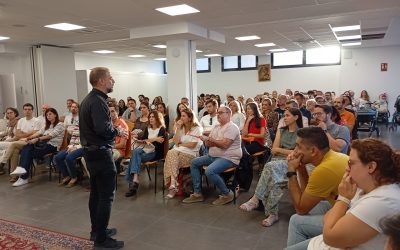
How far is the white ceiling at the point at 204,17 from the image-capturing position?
5082 mm

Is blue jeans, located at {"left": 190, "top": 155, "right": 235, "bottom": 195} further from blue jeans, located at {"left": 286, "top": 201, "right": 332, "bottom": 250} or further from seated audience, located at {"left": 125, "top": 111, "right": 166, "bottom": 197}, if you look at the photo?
blue jeans, located at {"left": 286, "top": 201, "right": 332, "bottom": 250}

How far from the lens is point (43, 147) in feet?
17.0

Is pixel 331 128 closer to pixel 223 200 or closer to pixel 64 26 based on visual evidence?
pixel 223 200

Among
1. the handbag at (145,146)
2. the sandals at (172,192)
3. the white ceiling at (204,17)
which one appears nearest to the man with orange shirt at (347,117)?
the white ceiling at (204,17)

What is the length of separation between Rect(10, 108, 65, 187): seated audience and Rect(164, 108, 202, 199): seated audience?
215cm

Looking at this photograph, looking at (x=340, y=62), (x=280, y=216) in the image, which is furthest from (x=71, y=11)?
(x=340, y=62)

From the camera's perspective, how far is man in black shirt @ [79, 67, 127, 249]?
2.66 m

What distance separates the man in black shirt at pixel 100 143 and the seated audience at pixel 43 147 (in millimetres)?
2710

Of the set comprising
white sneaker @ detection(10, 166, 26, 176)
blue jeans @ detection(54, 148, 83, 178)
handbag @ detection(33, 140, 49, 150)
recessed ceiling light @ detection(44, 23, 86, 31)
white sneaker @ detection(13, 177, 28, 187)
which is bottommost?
white sneaker @ detection(13, 177, 28, 187)

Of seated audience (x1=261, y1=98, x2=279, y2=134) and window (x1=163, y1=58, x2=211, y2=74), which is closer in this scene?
seated audience (x1=261, y1=98, x2=279, y2=134)

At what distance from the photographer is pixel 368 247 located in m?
1.36

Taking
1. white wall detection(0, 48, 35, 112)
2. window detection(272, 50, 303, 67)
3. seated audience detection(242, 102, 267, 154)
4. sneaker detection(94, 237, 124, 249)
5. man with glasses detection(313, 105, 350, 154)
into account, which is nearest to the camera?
sneaker detection(94, 237, 124, 249)

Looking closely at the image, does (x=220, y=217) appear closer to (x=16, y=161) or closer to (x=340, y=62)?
(x=16, y=161)

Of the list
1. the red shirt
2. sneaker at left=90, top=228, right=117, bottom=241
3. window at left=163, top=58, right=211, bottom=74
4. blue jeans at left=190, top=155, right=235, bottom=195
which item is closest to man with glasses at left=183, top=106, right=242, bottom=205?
blue jeans at left=190, top=155, right=235, bottom=195
